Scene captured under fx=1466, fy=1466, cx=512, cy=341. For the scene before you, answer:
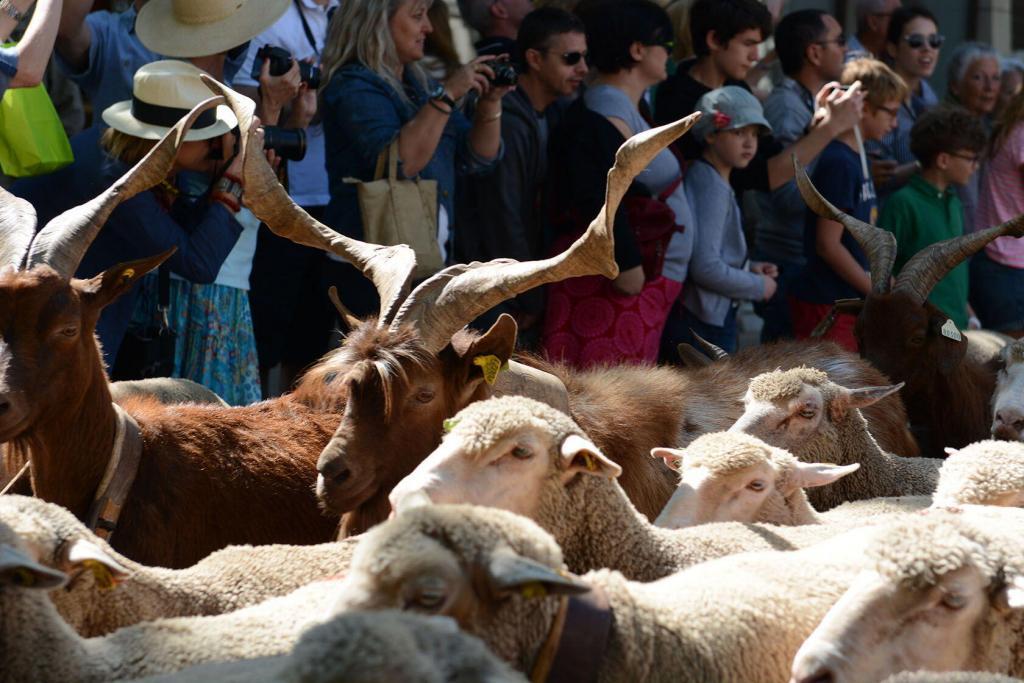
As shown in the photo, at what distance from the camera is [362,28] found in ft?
21.9

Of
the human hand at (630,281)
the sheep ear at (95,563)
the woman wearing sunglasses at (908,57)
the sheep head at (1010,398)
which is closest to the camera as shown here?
the sheep ear at (95,563)

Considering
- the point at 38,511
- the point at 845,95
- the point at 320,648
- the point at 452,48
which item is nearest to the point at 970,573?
the point at 320,648

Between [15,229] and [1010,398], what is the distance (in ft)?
12.4

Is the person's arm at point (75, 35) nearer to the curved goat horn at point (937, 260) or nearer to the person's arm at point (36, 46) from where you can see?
the person's arm at point (36, 46)

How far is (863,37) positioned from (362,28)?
16.2ft

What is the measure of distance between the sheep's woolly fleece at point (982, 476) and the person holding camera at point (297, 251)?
3.08 metres

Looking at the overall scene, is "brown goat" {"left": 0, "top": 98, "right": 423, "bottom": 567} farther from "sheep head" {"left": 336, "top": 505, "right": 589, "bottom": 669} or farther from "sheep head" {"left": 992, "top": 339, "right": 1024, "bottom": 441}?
"sheep head" {"left": 992, "top": 339, "right": 1024, "bottom": 441}

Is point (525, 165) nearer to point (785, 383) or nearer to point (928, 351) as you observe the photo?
point (928, 351)

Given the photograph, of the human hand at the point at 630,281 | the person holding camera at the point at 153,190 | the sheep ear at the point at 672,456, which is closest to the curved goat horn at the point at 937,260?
the human hand at the point at 630,281

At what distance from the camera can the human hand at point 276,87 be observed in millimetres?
6352

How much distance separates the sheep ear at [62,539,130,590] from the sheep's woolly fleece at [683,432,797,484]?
1.79m

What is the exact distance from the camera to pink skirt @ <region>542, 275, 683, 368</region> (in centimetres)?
690

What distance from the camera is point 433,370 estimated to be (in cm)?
477

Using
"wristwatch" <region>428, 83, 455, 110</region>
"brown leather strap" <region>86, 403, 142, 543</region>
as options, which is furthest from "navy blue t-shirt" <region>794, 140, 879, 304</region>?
"brown leather strap" <region>86, 403, 142, 543</region>
